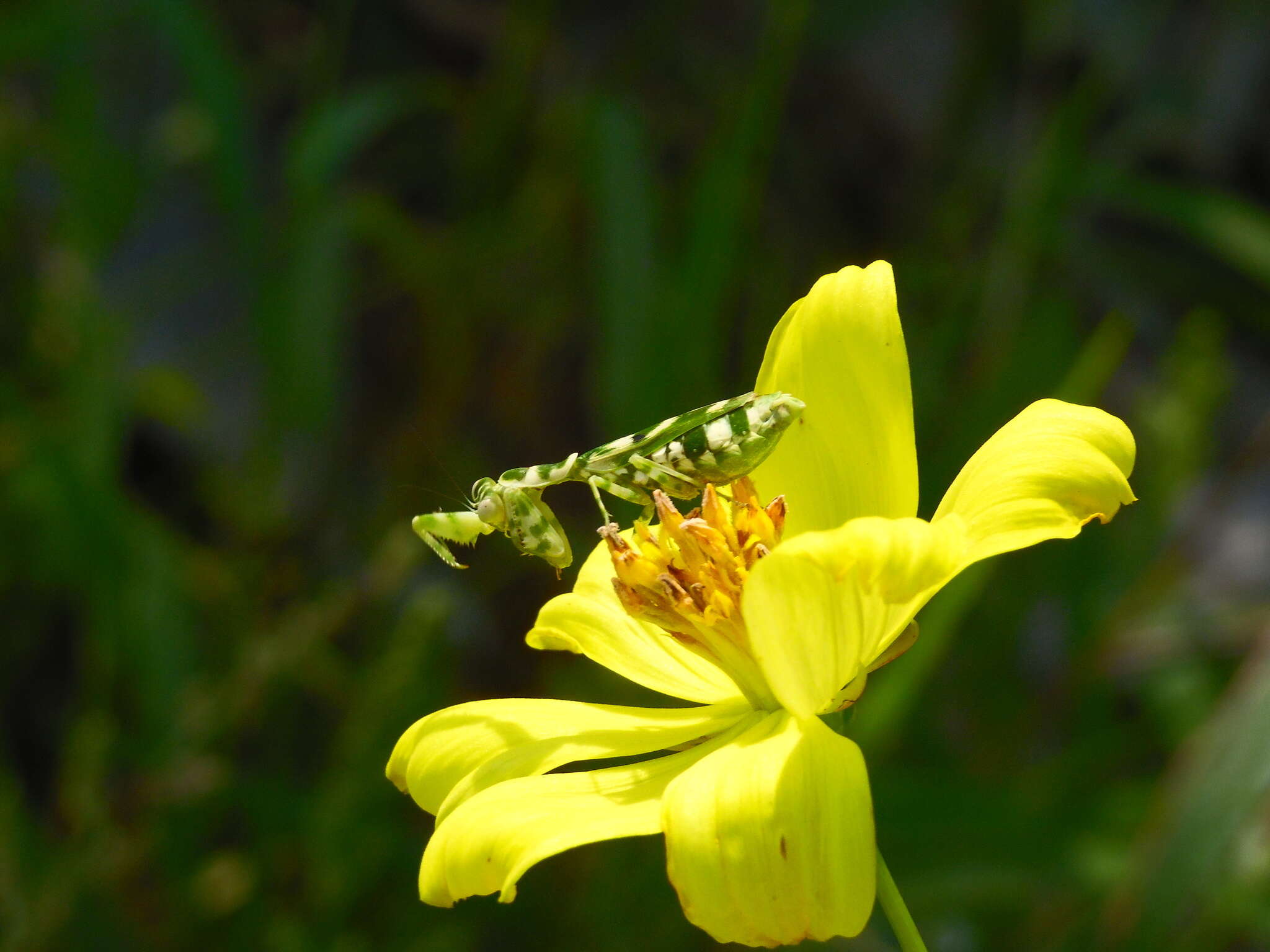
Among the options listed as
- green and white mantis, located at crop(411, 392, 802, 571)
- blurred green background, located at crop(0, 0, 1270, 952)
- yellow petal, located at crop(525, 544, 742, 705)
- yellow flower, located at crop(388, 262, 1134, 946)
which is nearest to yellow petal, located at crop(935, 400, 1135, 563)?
yellow flower, located at crop(388, 262, 1134, 946)

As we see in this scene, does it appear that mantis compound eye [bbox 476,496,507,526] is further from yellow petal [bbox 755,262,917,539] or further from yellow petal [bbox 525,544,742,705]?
yellow petal [bbox 755,262,917,539]

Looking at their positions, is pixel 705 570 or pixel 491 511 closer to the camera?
pixel 705 570

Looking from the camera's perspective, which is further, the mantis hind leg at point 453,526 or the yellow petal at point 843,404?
the mantis hind leg at point 453,526

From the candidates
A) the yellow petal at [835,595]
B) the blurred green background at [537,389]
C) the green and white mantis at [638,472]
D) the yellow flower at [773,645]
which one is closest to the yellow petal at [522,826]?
the yellow flower at [773,645]

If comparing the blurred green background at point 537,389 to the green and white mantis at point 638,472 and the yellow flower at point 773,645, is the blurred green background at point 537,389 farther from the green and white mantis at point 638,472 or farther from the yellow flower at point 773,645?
the yellow flower at point 773,645

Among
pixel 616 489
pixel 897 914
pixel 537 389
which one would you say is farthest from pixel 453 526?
pixel 537 389

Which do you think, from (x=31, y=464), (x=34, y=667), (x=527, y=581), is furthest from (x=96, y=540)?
(x=527, y=581)

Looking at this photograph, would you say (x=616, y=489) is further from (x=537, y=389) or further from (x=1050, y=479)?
(x=537, y=389)
